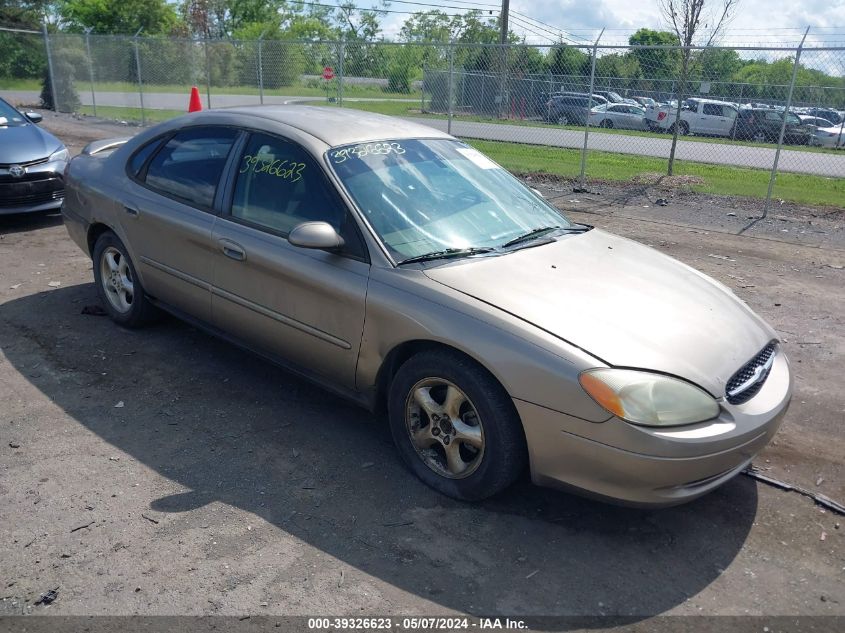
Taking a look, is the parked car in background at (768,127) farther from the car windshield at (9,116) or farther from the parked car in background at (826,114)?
the car windshield at (9,116)

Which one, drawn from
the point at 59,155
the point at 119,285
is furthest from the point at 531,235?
the point at 59,155

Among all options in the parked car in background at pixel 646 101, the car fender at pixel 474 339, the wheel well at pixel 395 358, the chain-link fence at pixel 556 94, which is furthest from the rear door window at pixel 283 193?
the parked car in background at pixel 646 101

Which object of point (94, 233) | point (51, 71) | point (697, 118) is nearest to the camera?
point (94, 233)

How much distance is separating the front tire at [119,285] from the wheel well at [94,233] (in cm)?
6

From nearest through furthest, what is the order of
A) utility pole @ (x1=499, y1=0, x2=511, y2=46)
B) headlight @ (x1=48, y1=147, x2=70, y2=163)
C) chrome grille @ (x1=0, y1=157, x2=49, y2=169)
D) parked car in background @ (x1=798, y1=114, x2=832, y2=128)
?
1. chrome grille @ (x1=0, y1=157, x2=49, y2=169)
2. headlight @ (x1=48, y1=147, x2=70, y2=163)
3. parked car in background @ (x1=798, y1=114, x2=832, y2=128)
4. utility pole @ (x1=499, y1=0, x2=511, y2=46)

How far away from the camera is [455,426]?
341 cm

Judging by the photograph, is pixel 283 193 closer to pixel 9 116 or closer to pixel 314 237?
pixel 314 237

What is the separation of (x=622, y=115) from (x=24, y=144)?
37.0 ft

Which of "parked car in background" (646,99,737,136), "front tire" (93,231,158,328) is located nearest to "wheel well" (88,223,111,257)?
"front tire" (93,231,158,328)

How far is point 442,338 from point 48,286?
15.1 ft

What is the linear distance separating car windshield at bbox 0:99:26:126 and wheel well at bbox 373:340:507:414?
7.37m

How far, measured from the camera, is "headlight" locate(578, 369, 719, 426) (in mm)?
2941

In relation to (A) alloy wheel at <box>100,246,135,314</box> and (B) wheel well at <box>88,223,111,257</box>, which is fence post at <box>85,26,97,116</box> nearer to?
(B) wheel well at <box>88,223,111,257</box>

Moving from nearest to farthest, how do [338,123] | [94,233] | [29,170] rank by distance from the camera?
[338,123]
[94,233]
[29,170]
